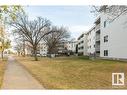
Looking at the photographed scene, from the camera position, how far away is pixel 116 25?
43.2 meters

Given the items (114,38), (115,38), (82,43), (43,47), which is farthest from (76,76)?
(82,43)

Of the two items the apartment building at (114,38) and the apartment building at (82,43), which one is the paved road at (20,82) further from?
the apartment building at (82,43)

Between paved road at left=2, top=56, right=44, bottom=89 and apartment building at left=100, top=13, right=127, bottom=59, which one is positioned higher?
apartment building at left=100, top=13, right=127, bottom=59

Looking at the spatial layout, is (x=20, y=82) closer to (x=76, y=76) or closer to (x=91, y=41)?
(x=76, y=76)

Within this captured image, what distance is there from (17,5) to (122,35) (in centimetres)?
2744

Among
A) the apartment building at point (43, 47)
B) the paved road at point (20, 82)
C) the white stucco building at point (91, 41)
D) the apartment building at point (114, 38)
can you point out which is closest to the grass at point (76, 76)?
the paved road at point (20, 82)

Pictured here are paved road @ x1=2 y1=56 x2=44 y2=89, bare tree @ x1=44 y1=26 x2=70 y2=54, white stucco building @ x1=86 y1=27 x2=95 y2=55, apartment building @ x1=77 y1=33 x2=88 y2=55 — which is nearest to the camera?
paved road @ x1=2 y1=56 x2=44 y2=89

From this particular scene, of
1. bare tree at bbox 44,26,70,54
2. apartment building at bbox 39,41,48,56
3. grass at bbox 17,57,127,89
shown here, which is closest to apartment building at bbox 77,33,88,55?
apartment building at bbox 39,41,48,56

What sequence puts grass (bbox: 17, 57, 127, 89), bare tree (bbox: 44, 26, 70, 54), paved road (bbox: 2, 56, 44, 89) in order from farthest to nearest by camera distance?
bare tree (bbox: 44, 26, 70, 54) → grass (bbox: 17, 57, 127, 89) → paved road (bbox: 2, 56, 44, 89)

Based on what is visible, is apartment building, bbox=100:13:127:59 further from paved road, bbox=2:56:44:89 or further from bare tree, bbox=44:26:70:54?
paved road, bbox=2:56:44:89

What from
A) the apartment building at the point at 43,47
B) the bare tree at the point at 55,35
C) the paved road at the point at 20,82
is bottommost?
the paved road at the point at 20,82
